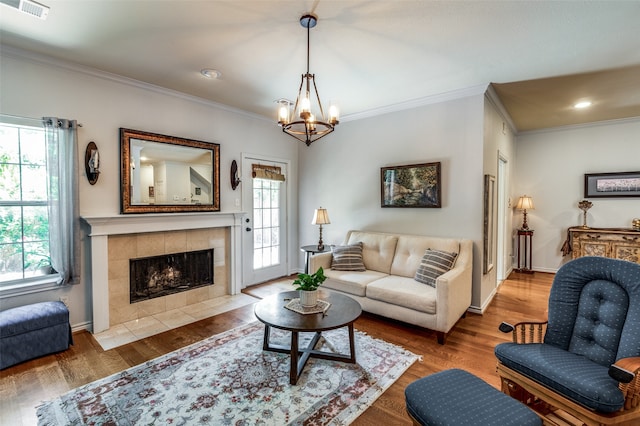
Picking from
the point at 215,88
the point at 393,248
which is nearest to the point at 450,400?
the point at 393,248

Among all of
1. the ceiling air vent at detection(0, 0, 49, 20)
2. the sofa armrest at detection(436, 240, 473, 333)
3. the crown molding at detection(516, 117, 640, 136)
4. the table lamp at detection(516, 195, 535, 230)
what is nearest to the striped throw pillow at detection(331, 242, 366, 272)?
the sofa armrest at detection(436, 240, 473, 333)

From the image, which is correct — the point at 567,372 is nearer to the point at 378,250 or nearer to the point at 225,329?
the point at 378,250

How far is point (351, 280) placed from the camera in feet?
11.4

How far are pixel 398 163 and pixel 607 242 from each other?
3.71 m

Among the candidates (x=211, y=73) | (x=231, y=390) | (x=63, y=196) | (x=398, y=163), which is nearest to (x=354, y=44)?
(x=211, y=73)

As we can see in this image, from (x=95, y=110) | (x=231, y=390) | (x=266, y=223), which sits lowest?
(x=231, y=390)

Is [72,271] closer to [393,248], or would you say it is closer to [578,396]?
[393,248]

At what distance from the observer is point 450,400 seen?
4.55ft

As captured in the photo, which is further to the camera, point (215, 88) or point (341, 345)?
point (215, 88)

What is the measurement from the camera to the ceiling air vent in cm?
196

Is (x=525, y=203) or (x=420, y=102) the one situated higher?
(x=420, y=102)

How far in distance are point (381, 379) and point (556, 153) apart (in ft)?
18.4

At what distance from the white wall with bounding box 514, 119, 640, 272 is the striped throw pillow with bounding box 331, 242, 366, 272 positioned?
396 centimetres

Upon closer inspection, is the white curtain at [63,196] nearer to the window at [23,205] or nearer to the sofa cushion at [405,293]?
the window at [23,205]
